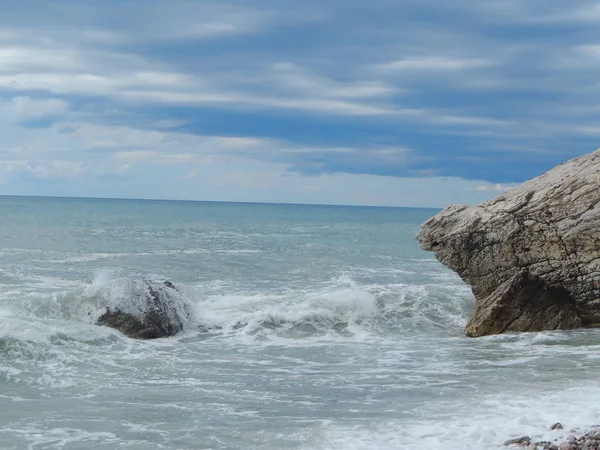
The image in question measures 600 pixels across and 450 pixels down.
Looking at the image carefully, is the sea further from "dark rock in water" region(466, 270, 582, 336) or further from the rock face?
the rock face

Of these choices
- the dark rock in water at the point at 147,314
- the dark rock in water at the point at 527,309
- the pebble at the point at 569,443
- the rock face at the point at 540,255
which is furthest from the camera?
the dark rock in water at the point at 147,314

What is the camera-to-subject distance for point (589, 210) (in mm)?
18578

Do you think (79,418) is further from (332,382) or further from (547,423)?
(547,423)

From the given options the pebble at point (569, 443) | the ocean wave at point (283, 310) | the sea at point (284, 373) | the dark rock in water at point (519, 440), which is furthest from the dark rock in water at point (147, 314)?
the pebble at point (569, 443)

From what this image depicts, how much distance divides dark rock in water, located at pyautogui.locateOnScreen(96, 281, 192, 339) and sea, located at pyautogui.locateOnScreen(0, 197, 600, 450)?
1.20 feet

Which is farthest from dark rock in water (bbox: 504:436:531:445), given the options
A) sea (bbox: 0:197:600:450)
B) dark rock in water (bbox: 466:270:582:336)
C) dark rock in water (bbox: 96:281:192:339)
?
dark rock in water (bbox: 96:281:192:339)

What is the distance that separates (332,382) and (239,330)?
6.78m

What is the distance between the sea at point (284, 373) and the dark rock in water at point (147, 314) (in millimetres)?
367

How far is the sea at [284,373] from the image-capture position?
10648 mm

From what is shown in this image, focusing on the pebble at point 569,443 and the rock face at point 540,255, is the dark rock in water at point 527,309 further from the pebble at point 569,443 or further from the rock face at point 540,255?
the pebble at point 569,443

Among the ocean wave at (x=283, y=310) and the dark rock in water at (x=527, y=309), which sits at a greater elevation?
the dark rock in water at (x=527, y=309)

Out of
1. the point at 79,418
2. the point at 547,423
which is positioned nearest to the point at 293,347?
the point at 79,418

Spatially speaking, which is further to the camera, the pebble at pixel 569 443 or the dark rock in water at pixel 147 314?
the dark rock in water at pixel 147 314

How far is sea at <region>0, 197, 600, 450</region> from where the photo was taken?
10648 millimetres
